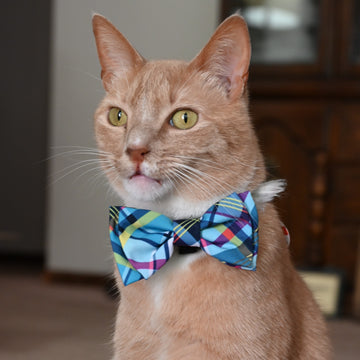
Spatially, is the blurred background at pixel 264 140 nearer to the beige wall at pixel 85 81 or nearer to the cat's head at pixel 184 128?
the beige wall at pixel 85 81

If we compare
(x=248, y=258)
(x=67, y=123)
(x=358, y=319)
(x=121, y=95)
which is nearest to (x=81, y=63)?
(x=67, y=123)

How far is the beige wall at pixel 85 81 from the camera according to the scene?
9.41 feet

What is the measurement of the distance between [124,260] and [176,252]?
0.09 metres

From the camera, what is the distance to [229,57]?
0.97 meters

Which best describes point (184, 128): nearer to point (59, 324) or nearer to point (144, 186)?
point (144, 186)

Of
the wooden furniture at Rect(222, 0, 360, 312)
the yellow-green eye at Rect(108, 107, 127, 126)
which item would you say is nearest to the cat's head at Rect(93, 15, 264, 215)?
the yellow-green eye at Rect(108, 107, 127, 126)

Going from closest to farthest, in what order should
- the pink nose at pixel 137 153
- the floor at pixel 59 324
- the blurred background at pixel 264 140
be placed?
the pink nose at pixel 137 153 → the floor at pixel 59 324 → the blurred background at pixel 264 140

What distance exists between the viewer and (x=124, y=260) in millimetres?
950

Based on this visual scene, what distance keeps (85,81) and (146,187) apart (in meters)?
2.11

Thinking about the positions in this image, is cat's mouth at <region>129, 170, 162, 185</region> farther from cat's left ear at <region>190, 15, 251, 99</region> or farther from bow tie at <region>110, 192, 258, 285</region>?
cat's left ear at <region>190, 15, 251, 99</region>

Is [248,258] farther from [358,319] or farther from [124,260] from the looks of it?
[358,319]

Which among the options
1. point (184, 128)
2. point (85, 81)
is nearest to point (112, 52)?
point (184, 128)

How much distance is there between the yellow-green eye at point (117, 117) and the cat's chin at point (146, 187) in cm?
12

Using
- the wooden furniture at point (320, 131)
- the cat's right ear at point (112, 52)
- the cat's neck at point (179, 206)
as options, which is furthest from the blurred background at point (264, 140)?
the cat's neck at point (179, 206)
